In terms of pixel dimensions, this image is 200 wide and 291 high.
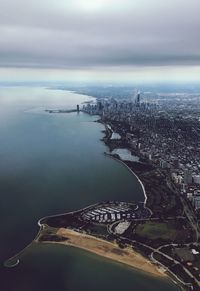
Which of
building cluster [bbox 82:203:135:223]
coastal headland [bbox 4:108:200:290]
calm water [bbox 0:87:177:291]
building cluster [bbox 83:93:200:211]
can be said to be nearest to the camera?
calm water [bbox 0:87:177:291]

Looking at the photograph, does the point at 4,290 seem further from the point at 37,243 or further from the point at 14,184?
the point at 14,184

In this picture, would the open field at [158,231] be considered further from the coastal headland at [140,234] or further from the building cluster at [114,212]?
the building cluster at [114,212]

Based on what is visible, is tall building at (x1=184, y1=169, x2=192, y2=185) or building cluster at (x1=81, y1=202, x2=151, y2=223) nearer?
building cluster at (x1=81, y1=202, x2=151, y2=223)

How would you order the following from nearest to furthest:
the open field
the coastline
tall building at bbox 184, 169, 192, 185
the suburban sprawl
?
the coastline < the suburban sprawl < the open field < tall building at bbox 184, 169, 192, 185

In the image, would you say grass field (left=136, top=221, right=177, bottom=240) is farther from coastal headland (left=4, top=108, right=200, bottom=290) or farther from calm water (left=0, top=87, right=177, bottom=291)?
calm water (left=0, top=87, right=177, bottom=291)

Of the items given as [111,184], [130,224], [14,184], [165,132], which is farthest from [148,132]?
[130,224]

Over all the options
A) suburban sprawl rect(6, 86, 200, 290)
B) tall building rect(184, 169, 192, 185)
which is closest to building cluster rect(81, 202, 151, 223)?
suburban sprawl rect(6, 86, 200, 290)
